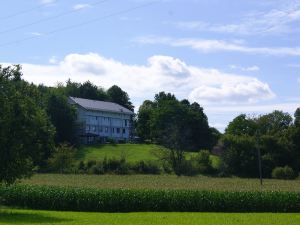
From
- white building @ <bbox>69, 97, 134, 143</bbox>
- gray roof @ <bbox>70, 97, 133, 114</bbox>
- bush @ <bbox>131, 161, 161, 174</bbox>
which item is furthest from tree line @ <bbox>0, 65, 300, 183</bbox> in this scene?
gray roof @ <bbox>70, 97, 133, 114</bbox>

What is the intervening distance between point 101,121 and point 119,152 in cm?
3185

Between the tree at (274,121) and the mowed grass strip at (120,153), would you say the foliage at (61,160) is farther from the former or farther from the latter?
the tree at (274,121)

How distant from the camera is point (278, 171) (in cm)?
8762

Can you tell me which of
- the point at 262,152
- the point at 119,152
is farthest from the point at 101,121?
the point at 262,152

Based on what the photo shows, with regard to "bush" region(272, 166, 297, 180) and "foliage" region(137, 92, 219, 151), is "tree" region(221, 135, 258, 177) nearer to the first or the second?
"bush" region(272, 166, 297, 180)

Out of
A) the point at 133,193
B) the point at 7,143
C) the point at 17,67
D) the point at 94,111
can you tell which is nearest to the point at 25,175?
the point at 7,143

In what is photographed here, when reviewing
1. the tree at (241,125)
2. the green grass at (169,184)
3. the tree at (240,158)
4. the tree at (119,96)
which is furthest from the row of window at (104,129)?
the green grass at (169,184)

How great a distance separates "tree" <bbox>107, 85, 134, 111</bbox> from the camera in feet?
549

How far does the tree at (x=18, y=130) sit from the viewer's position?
109 feet

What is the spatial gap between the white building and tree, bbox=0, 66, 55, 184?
90691mm

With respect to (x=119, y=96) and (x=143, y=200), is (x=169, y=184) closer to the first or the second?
(x=143, y=200)

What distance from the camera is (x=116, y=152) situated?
111 meters

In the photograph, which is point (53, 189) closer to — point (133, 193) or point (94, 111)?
point (133, 193)

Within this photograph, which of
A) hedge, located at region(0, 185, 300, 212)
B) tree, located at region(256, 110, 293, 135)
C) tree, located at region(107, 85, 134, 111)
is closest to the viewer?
hedge, located at region(0, 185, 300, 212)
